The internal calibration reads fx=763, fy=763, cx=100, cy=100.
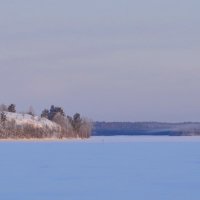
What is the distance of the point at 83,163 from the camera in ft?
156

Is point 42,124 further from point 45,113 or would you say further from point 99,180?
point 99,180

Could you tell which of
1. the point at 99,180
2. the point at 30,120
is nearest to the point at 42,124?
the point at 30,120

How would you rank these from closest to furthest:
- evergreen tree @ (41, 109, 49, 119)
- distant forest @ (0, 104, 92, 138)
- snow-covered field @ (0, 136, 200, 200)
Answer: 1. snow-covered field @ (0, 136, 200, 200)
2. distant forest @ (0, 104, 92, 138)
3. evergreen tree @ (41, 109, 49, 119)

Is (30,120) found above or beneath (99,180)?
above

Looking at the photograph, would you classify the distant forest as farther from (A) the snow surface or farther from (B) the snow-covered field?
(B) the snow-covered field

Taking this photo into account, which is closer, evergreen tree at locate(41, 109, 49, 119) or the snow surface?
the snow surface

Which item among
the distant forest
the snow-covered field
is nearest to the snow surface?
the distant forest

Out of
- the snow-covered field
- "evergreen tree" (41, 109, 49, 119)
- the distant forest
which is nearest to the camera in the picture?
the snow-covered field

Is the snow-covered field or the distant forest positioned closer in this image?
the snow-covered field

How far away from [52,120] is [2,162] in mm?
105025

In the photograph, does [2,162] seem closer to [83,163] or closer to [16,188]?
[83,163]

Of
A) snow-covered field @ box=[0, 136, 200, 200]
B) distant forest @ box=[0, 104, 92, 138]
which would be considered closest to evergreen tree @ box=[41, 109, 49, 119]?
distant forest @ box=[0, 104, 92, 138]

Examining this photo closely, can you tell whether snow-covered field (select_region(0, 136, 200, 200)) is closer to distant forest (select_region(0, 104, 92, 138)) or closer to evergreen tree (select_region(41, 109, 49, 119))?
distant forest (select_region(0, 104, 92, 138))

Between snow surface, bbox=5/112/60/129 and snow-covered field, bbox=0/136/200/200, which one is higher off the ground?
snow surface, bbox=5/112/60/129
